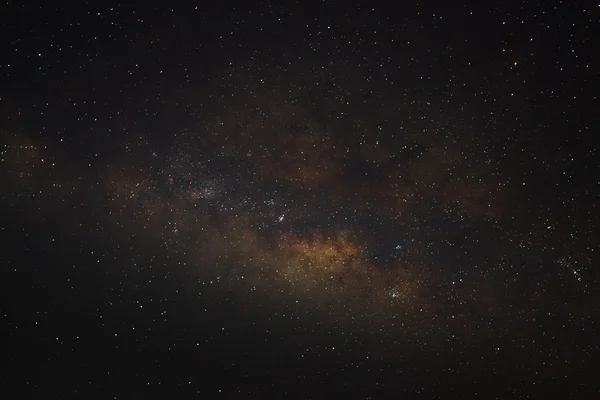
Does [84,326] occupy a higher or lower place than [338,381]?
higher

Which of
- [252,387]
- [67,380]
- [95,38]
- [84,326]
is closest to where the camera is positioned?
[95,38]

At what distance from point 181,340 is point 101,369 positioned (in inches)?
44.5

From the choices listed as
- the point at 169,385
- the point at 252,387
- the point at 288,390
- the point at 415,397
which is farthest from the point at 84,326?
the point at 415,397

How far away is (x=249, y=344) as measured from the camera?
4750 mm

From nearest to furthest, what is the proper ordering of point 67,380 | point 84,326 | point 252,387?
1. point 84,326
2. point 67,380
3. point 252,387

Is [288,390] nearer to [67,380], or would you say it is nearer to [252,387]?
[252,387]

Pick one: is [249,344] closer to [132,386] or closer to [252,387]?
[252,387]

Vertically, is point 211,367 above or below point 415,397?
above

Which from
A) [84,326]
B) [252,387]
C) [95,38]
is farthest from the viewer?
[252,387]

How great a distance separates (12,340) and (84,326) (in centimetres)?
95

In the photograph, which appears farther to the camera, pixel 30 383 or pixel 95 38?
pixel 30 383

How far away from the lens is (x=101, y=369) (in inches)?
183

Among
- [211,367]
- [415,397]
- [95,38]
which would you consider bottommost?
[415,397]

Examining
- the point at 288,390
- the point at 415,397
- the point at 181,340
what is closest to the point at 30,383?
the point at 181,340
